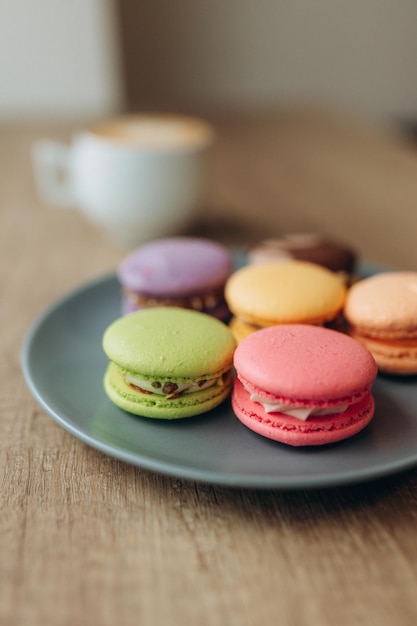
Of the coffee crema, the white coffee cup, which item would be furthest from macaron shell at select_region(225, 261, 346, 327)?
the coffee crema

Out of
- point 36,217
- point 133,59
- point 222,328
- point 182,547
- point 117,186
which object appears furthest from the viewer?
point 133,59

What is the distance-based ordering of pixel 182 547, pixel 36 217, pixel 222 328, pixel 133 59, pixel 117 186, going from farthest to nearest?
pixel 133 59, pixel 36 217, pixel 117 186, pixel 222 328, pixel 182 547

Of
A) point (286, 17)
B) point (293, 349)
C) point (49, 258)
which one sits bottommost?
point (49, 258)

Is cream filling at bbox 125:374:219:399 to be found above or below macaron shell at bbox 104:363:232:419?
above

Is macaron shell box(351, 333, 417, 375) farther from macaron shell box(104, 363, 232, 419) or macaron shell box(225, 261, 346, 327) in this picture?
macaron shell box(104, 363, 232, 419)

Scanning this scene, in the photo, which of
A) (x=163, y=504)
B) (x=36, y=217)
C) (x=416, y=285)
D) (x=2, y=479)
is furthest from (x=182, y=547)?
(x=36, y=217)

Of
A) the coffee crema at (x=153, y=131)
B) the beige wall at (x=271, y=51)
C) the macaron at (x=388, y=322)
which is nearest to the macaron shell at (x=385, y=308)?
the macaron at (x=388, y=322)

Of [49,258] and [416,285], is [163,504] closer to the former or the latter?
[416,285]

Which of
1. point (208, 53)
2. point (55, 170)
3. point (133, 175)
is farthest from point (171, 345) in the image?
point (208, 53)
